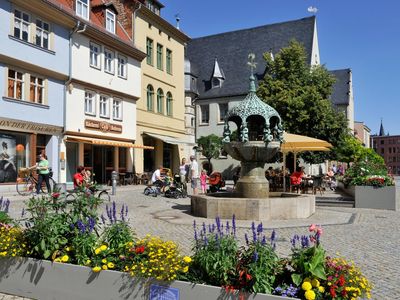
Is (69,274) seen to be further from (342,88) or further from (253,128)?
(342,88)

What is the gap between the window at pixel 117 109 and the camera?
2817 centimetres

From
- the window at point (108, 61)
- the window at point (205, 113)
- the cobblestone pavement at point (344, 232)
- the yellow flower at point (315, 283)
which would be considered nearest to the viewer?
the yellow flower at point (315, 283)

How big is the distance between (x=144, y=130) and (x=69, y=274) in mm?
27236

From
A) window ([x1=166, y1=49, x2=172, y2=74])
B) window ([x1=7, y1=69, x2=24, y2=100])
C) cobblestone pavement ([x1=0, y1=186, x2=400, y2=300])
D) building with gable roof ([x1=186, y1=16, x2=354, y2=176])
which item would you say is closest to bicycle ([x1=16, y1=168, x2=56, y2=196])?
cobblestone pavement ([x1=0, y1=186, x2=400, y2=300])

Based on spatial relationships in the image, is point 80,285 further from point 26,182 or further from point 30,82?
point 30,82

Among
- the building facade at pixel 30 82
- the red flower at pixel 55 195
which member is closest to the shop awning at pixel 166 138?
the building facade at pixel 30 82

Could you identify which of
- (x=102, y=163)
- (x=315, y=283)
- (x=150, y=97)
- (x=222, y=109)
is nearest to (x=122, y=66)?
(x=150, y=97)

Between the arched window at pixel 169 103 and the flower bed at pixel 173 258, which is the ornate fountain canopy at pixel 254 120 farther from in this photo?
the arched window at pixel 169 103

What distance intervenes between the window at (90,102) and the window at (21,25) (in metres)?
5.49

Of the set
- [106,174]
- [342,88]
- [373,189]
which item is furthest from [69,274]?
[342,88]

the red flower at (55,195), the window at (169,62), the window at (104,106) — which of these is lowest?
the red flower at (55,195)

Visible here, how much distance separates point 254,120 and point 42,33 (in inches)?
557

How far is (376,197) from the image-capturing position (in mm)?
15352

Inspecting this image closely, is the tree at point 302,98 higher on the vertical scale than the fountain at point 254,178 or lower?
higher
